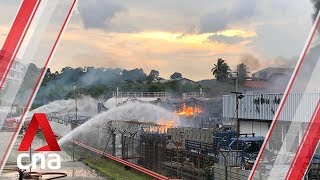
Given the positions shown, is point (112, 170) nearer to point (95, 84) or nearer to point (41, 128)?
point (95, 84)

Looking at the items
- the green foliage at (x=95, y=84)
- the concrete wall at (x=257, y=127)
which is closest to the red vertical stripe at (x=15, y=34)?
the green foliage at (x=95, y=84)

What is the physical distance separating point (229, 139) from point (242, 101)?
135cm

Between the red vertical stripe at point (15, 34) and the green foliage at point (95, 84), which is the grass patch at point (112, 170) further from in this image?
the red vertical stripe at point (15, 34)

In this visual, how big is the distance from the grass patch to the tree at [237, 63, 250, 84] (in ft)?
6.96

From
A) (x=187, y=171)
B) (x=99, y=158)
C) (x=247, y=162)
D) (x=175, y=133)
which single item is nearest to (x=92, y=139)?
(x=99, y=158)

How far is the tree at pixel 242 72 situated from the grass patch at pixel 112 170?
2.12 meters

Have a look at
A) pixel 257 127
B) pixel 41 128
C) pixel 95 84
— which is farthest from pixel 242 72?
pixel 41 128

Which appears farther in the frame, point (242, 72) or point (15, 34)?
point (242, 72)

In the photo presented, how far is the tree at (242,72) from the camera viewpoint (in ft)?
21.9

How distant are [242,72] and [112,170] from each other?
2.74 metres

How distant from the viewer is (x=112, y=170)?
755 cm

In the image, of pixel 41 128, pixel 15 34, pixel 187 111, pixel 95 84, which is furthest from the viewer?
pixel 187 111

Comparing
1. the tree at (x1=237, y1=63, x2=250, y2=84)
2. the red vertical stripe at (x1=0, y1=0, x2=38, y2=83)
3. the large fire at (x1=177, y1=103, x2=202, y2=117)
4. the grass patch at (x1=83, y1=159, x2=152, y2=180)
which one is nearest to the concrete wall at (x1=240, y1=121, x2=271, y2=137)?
the tree at (x1=237, y1=63, x2=250, y2=84)

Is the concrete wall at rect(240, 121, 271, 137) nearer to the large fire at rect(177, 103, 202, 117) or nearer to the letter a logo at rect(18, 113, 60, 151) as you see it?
the large fire at rect(177, 103, 202, 117)
